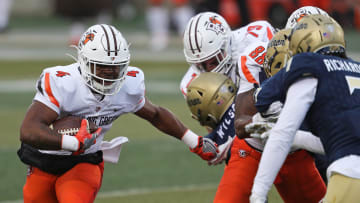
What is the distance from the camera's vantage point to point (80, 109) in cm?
469

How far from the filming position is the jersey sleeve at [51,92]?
4.52 m

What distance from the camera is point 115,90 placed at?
4742 mm

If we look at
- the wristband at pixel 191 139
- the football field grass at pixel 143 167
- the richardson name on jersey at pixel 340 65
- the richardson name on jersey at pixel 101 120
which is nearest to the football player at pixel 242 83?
the wristband at pixel 191 139

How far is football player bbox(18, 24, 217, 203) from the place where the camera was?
4477 millimetres

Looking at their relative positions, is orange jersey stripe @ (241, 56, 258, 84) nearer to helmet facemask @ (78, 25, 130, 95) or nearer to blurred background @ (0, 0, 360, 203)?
helmet facemask @ (78, 25, 130, 95)

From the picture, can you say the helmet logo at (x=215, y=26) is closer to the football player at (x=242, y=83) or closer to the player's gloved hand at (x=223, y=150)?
the football player at (x=242, y=83)

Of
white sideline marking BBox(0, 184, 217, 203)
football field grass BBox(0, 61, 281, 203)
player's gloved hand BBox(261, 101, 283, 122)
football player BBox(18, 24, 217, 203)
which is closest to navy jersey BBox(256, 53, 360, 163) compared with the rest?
player's gloved hand BBox(261, 101, 283, 122)

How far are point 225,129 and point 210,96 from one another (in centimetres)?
30

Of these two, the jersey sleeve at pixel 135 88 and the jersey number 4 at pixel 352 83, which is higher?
the jersey number 4 at pixel 352 83

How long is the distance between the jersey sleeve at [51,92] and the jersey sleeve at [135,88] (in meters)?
0.51

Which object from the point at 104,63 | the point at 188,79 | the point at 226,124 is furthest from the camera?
the point at 188,79

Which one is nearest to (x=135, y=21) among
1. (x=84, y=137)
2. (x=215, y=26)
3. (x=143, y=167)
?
(x=143, y=167)

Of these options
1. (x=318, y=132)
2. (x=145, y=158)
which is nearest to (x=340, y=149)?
(x=318, y=132)

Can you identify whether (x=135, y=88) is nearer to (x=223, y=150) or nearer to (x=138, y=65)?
(x=223, y=150)
